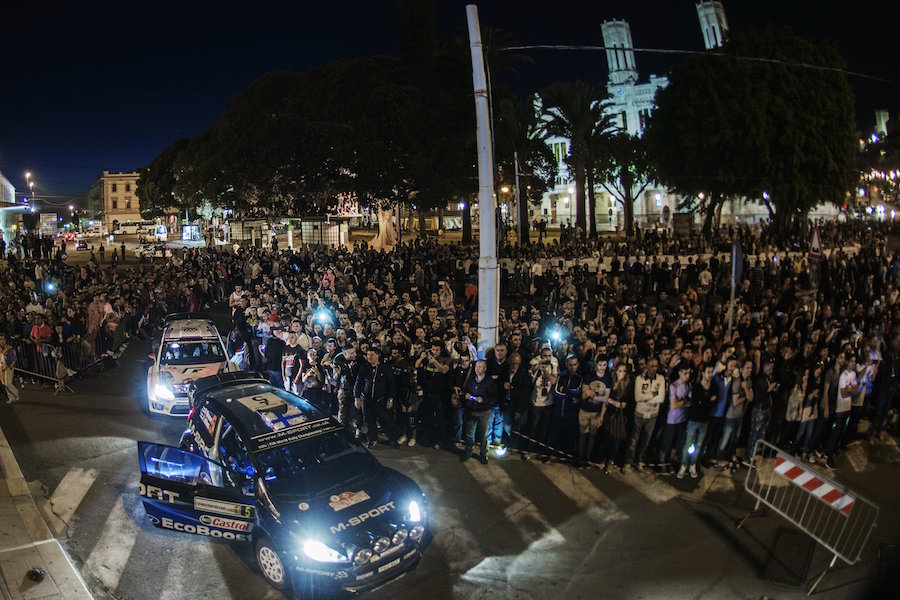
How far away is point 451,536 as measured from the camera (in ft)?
25.2

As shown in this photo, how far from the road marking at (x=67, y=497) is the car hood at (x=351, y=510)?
3369 mm

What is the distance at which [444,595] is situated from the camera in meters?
6.51

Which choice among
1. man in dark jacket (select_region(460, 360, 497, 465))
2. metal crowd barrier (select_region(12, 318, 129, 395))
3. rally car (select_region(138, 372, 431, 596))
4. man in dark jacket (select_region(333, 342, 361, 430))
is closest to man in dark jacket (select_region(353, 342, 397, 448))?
man in dark jacket (select_region(333, 342, 361, 430))

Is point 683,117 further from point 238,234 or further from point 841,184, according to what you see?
point 238,234

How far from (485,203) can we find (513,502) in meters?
4.46

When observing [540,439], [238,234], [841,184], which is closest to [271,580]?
[540,439]

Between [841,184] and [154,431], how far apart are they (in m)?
34.5

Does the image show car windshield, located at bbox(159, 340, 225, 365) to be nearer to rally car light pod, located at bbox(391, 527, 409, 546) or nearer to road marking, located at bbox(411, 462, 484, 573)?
road marking, located at bbox(411, 462, 484, 573)

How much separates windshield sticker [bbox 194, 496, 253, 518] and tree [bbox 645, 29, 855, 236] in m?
30.4

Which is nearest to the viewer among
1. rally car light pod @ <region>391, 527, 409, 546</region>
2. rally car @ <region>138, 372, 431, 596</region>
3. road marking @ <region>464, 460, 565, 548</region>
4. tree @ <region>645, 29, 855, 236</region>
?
rally car @ <region>138, 372, 431, 596</region>

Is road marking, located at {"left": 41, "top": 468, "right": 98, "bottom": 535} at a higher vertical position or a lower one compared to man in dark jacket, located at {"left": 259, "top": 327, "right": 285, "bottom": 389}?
lower

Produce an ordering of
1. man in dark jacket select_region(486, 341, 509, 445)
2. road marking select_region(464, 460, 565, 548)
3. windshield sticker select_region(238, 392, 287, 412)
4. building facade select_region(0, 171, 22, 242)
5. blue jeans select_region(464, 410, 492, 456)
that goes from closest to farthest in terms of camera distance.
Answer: road marking select_region(464, 460, 565, 548) < windshield sticker select_region(238, 392, 287, 412) < blue jeans select_region(464, 410, 492, 456) < man in dark jacket select_region(486, 341, 509, 445) < building facade select_region(0, 171, 22, 242)

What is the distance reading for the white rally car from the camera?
1200 centimetres

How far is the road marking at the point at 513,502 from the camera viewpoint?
7.66 m
